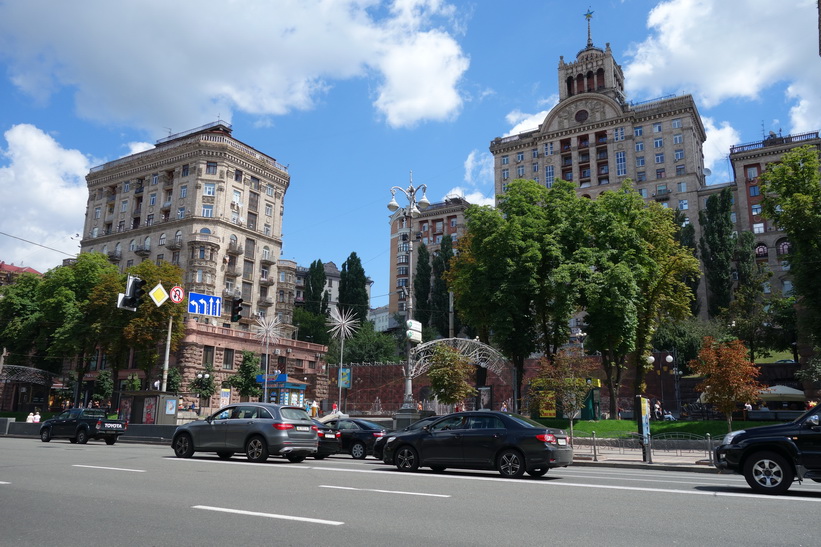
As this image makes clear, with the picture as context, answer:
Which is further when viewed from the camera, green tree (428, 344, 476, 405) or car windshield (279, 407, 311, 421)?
green tree (428, 344, 476, 405)

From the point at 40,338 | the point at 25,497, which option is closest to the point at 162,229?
the point at 40,338

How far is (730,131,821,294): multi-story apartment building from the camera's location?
75438 millimetres

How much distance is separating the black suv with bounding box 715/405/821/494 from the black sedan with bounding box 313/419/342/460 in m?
11.9

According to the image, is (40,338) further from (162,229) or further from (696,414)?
(696,414)

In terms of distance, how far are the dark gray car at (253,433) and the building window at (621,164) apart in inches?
3000

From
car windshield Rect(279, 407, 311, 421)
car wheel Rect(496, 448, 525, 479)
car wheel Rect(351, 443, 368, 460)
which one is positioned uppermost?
car windshield Rect(279, 407, 311, 421)

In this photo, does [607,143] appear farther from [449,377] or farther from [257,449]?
[257,449]

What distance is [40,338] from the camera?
2237 inches

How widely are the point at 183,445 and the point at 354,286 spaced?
7633cm

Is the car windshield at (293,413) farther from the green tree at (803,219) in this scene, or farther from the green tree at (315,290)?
the green tree at (315,290)

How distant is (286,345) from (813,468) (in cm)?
5916

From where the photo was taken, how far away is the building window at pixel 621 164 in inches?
3292

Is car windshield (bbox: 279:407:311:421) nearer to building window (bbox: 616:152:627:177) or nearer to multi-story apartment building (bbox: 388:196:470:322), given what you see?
building window (bbox: 616:152:627:177)

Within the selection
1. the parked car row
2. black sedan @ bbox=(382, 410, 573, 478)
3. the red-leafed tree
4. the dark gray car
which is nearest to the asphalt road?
black sedan @ bbox=(382, 410, 573, 478)
